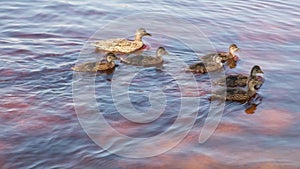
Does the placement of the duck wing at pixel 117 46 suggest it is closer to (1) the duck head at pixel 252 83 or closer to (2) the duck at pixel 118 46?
(2) the duck at pixel 118 46

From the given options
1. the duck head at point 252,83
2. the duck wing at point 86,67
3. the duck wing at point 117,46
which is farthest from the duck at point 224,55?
the duck wing at point 86,67

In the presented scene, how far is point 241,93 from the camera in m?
6.55

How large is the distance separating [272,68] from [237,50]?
2.05ft

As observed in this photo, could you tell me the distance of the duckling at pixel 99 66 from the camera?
23.5 ft

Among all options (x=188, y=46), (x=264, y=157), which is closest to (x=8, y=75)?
(x=188, y=46)

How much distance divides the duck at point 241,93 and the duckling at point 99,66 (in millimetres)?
1755

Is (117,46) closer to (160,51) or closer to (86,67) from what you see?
(160,51)

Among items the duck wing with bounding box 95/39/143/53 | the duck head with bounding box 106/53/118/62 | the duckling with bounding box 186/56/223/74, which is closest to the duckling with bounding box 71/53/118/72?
the duck head with bounding box 106/53/118/62

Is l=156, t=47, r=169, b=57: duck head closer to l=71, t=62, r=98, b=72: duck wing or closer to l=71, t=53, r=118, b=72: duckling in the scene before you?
l=71, t=53, r=118, b=72: duckling

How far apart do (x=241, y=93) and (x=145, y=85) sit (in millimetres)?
1296

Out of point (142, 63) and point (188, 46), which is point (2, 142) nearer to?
point (142, 63)

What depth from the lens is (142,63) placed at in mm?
7668

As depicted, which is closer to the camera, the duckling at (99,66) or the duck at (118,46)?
the duckling at (99,66)

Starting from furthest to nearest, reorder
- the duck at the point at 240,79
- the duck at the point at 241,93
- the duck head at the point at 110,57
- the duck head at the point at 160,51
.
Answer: the duck head at the point at 160,51 < the duck head at the point at 110,57 < the duck at the point at 240,79 < the duck at the point at 241,93
